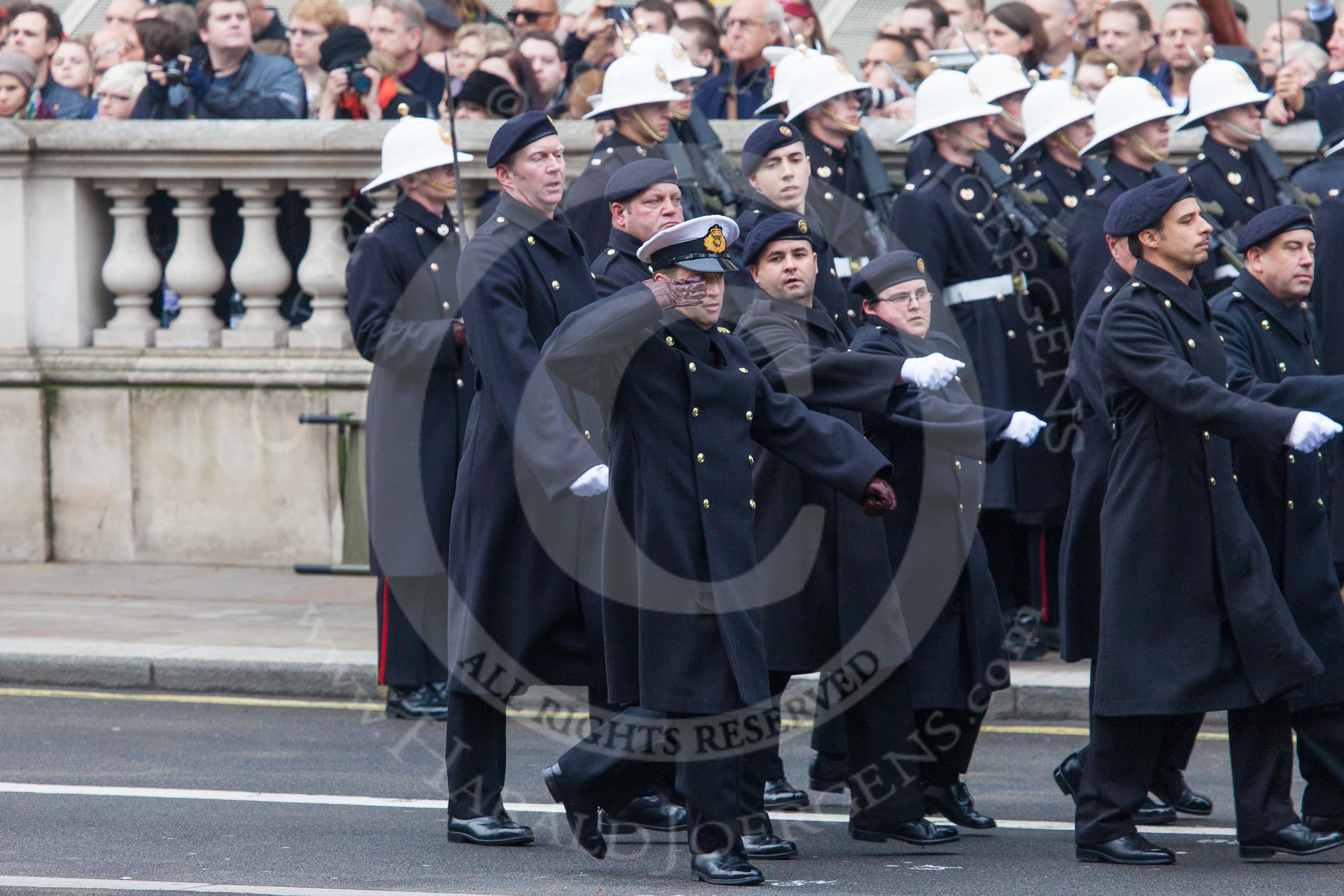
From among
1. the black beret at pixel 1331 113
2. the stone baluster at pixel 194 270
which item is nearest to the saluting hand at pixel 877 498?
the black beret at pixel 1331 113

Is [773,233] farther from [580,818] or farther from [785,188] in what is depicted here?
[580,818]

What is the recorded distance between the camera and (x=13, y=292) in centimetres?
1205

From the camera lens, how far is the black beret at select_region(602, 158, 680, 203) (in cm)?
731

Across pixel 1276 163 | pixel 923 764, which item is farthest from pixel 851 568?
pixel 1276 163

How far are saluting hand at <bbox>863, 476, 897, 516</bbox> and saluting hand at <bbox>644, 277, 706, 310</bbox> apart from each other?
0.72 m

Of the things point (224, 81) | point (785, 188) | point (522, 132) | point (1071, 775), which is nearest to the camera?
point (522, 132)

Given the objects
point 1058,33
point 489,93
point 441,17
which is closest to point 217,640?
point 489,93

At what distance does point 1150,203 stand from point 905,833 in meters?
2.01

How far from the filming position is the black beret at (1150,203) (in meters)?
6.89

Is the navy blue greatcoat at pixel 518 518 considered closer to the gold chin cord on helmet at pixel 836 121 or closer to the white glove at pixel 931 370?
the white glove at pixel 931 370

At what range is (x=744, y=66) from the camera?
1159 centimetres

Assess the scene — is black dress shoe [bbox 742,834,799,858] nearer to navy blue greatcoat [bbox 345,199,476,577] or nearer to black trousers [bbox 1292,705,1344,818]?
black trousers [bbox 1292,705,1344,818]

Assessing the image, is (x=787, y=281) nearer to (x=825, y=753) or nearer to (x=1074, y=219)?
(x=825, y=753)

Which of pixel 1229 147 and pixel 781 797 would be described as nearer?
pixel 781 797
